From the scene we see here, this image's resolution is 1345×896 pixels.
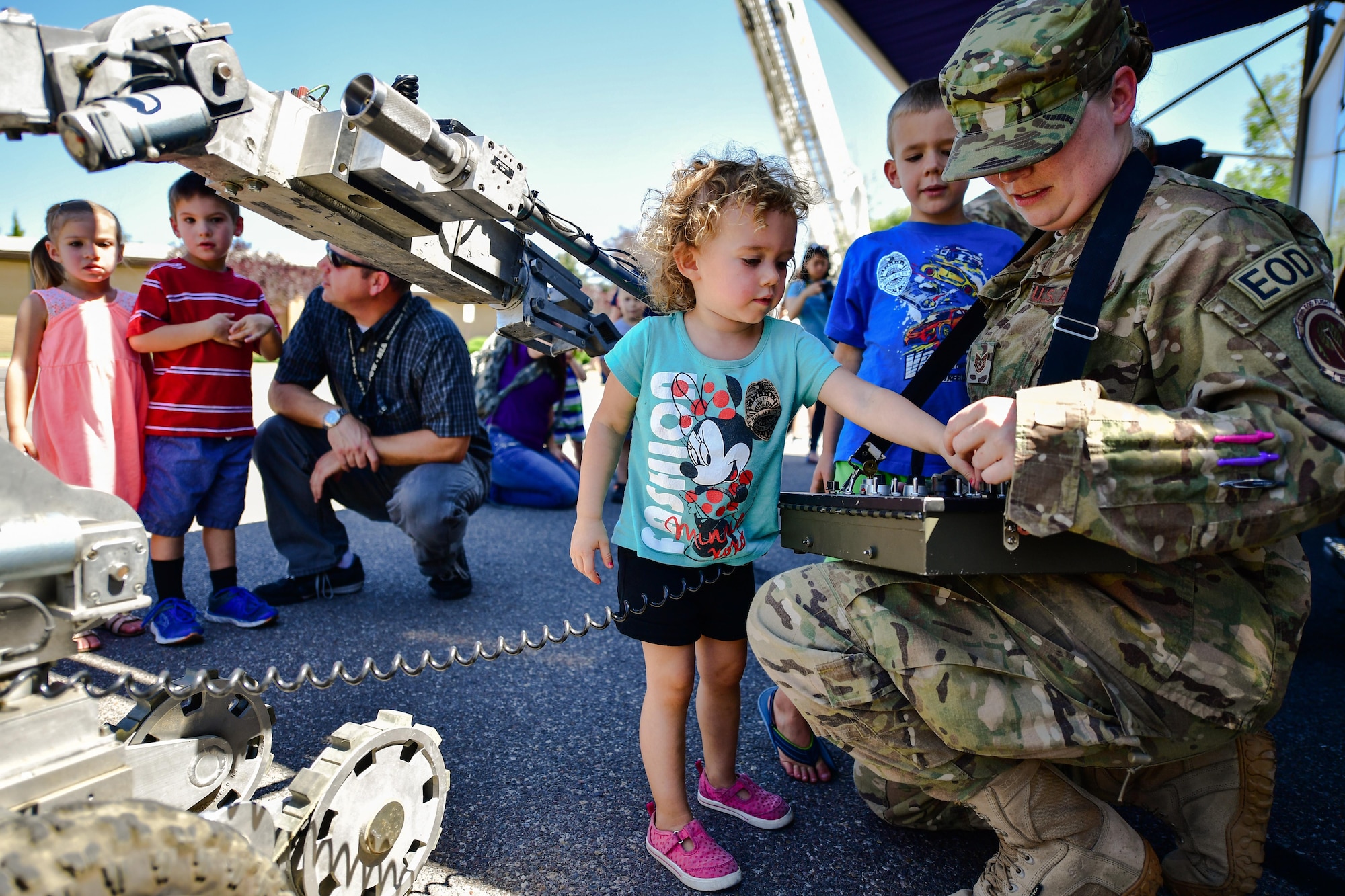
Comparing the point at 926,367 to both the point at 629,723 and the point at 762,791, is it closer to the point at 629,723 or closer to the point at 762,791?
the point at 762,791

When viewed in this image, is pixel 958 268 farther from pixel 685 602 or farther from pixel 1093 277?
pixel 685 602

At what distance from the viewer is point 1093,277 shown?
1586 millimetres

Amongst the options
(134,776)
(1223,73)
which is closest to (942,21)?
(1223,73)

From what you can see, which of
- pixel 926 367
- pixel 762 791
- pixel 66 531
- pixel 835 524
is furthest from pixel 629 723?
pixel 66 531

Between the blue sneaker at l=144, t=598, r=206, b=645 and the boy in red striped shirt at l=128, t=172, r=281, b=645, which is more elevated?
the boy in red striped shirt at l=128, t=172, r=281, b=645

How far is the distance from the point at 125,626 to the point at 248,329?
1234 mm

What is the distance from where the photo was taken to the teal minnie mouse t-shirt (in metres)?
1.91

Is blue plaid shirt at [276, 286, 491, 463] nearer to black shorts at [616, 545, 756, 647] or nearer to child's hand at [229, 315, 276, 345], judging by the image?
child's hand at [229, 315, 276, 345]

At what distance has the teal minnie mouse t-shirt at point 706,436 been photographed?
191cm

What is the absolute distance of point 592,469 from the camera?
1.99 metres

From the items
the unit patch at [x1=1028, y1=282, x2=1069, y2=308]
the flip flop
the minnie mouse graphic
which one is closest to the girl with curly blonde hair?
the minnie mouse graphic

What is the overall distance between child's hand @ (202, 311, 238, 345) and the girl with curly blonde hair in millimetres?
2132

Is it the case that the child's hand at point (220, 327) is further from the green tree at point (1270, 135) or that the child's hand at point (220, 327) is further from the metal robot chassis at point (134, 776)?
the green tree at point (1270, 135)

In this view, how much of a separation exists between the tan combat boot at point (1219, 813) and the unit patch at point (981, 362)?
2.95ft
